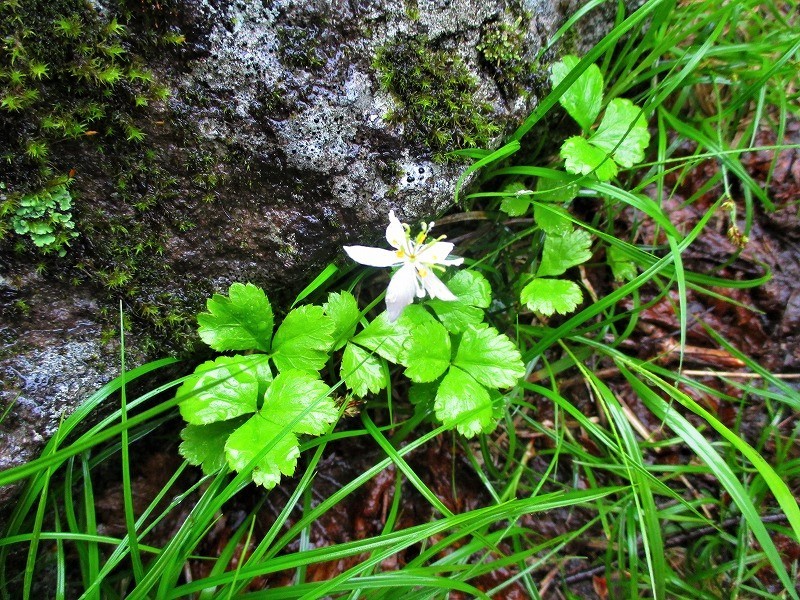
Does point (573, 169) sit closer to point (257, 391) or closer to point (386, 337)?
point (386, 337)

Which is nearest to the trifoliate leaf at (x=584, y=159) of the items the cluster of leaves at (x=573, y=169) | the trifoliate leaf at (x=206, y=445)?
the cluster of leaves at (x=573, y=169)

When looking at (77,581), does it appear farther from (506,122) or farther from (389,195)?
(506,122)

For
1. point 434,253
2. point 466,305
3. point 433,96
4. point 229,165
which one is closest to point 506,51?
point 433,96

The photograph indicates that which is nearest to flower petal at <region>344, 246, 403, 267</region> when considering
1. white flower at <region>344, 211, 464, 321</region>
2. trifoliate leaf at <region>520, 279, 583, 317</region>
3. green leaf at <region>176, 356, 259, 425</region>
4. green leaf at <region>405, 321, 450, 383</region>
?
white flower at <region>344, 211, 464, 321</region>

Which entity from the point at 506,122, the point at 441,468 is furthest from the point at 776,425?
the point at 506,122

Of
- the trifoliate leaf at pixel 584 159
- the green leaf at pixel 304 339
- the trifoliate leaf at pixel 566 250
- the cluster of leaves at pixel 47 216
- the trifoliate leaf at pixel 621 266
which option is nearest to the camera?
the cluster of leaves at pixel 47 216

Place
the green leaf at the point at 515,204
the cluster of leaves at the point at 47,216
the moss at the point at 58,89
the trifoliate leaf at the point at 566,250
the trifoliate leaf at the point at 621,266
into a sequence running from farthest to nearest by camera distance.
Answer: the trifoliate leaf at the point at 621,266 < the trifoliate leaf at the point at 566,250 < the green leaf at the point at 515,204 < the cluster of leaves at the point at 47,216 < the moss at the point at 58,89

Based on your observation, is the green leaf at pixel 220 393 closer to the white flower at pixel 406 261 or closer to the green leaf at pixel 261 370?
the green leaf at pixel 261 370
